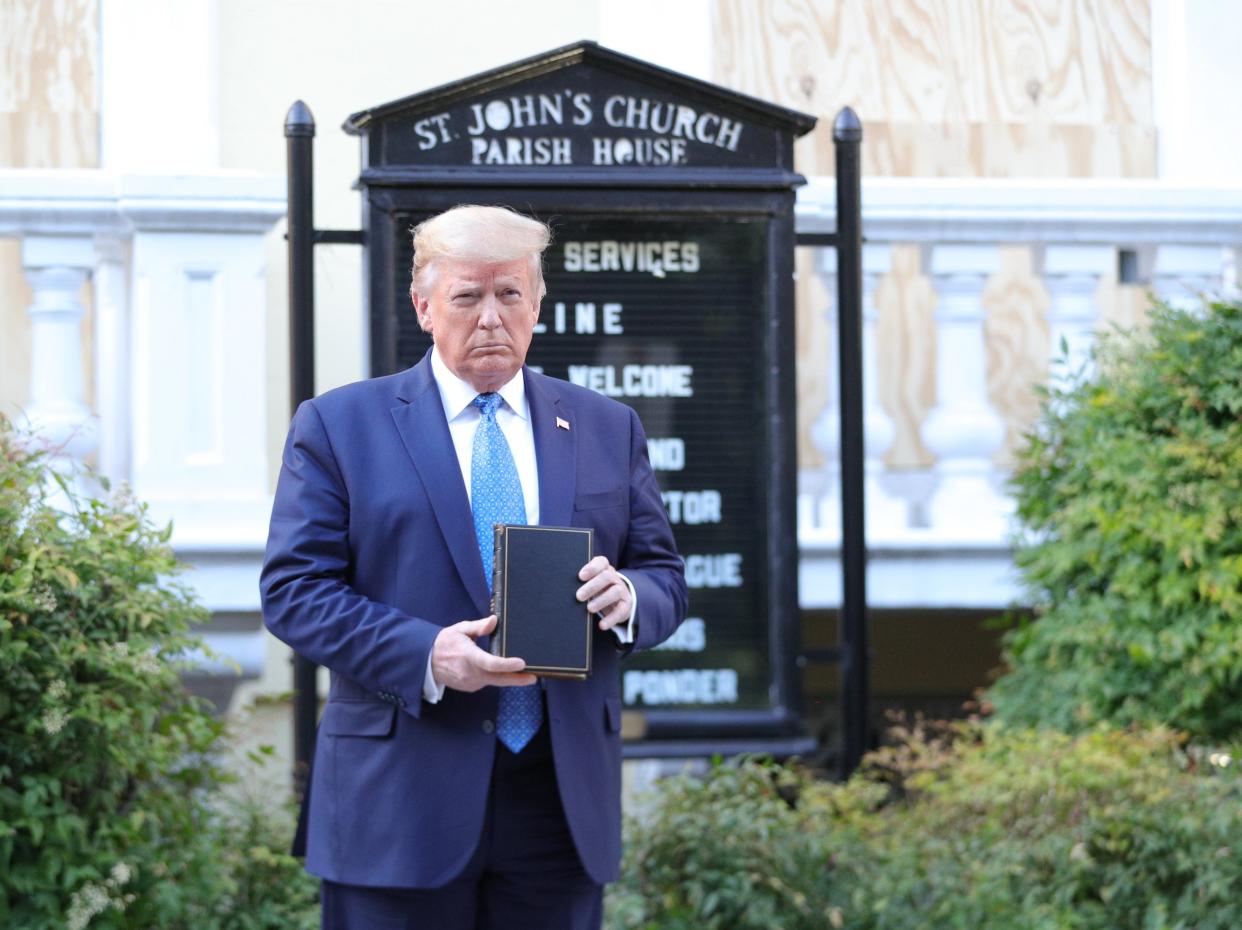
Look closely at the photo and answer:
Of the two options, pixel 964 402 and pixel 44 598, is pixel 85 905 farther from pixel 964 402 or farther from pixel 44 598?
pixel 964 402

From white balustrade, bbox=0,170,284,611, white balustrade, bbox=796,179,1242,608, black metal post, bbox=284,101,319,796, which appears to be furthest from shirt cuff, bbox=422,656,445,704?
white balustrade, bbox=796,179,1242,608

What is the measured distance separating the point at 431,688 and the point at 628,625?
13.1 inches

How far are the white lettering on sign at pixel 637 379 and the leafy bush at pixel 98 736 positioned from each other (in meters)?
1.18

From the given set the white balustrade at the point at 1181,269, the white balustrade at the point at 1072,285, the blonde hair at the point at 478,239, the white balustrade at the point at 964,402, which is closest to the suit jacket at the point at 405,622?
the blonde hair at the point at 478,239

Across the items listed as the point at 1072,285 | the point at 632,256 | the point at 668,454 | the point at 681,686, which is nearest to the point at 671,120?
the point at 632,256

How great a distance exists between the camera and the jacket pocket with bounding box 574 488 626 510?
9.63 ft

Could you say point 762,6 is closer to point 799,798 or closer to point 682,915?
point 799,798

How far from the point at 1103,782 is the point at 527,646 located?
225 centimetres

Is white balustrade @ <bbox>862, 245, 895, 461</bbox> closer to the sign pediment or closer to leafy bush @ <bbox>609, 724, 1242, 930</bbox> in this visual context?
the sign pediment

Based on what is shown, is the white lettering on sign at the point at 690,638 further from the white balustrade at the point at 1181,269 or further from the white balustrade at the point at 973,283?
the white balustrade at the point at 1181,269

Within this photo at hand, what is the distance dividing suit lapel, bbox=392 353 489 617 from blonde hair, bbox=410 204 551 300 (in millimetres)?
198

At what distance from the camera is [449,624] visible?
112 inches

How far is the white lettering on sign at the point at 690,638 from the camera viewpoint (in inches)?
187

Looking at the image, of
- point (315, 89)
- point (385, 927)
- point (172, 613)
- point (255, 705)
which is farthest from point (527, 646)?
point (315, 89)
